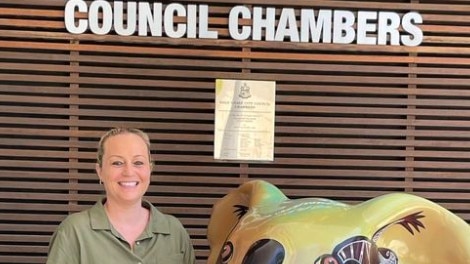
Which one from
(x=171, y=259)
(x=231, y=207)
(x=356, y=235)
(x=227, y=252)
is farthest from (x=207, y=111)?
(x=356, y=235)

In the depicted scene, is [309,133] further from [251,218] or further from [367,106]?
[251,218]

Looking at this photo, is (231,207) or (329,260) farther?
(231,207)

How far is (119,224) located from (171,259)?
0.76 feet

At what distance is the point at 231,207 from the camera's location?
2363 mm

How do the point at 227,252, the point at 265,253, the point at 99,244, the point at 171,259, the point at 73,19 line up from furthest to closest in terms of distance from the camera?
the point at 73,19 < the point at 171,259 < the point at 99,244 < the point at 227,252 < the point at 265,253

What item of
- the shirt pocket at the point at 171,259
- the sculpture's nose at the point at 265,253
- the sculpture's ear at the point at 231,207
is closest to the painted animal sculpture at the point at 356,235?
the sculpture's nose at the point at 265,253

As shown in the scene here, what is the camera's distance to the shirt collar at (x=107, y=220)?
2.17m

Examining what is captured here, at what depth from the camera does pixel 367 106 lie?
15.2ft

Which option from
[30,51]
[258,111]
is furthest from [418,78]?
[30,51]

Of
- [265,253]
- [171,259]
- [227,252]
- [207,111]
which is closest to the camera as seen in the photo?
[265,253]

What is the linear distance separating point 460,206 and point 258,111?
172 cm

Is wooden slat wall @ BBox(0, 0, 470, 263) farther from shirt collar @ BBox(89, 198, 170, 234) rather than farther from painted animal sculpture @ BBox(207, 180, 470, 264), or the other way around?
painted animal sculpture @ BBox(207, 180, 470, 264)

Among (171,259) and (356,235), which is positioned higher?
(356,235)

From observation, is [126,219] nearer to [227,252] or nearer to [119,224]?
[119,224]
